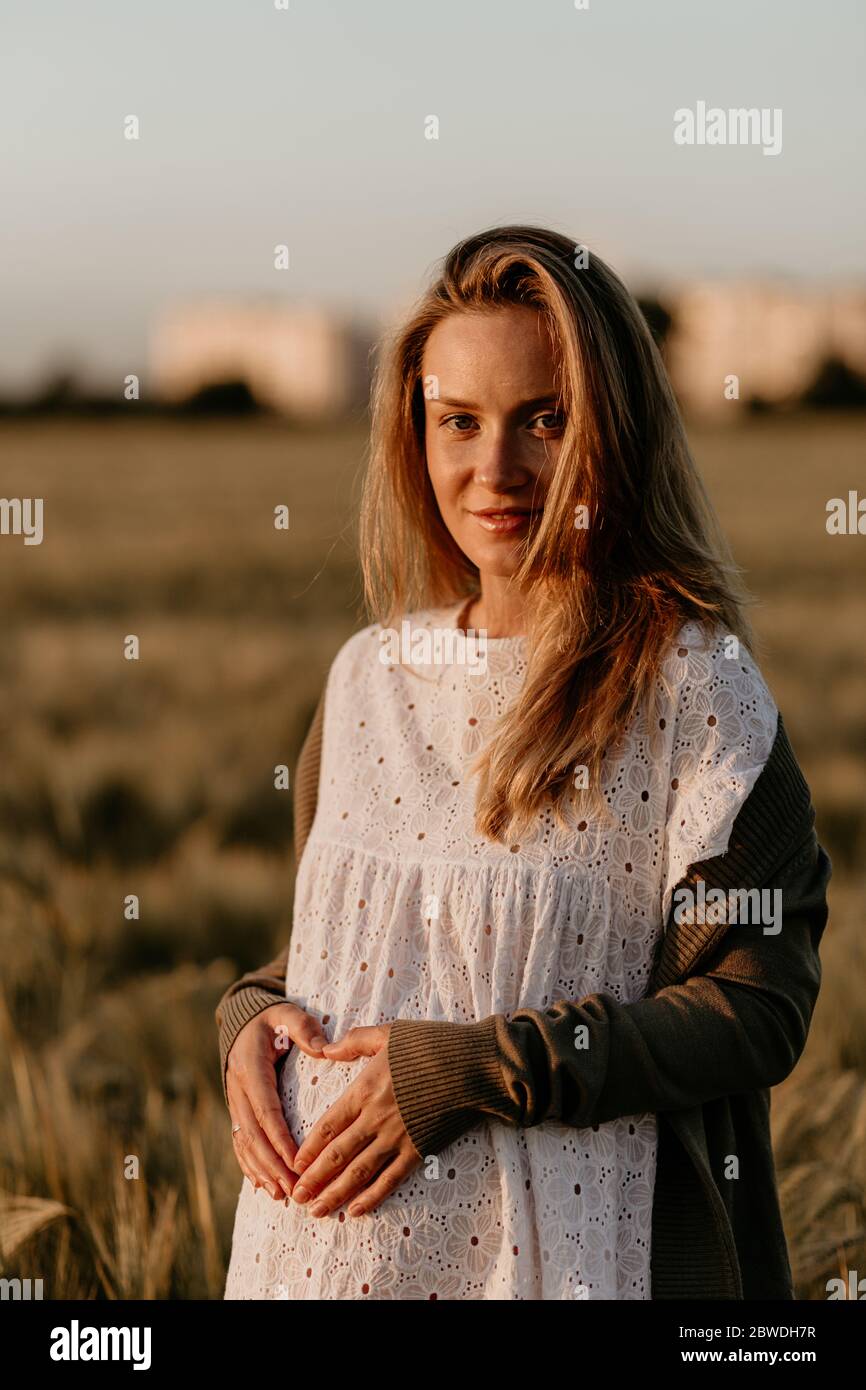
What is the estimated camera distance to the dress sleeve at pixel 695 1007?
73.2 inches

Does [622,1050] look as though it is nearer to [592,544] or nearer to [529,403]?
[592,544]

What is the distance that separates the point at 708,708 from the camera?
1961mm

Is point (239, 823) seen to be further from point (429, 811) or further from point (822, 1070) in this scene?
point (429, 811)

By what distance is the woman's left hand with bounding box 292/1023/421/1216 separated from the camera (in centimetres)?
195

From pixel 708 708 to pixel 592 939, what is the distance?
346 millimetres

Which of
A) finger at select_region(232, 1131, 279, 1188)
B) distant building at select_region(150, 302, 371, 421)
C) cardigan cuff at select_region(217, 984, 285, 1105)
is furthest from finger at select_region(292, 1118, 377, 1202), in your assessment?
distant building at select_region(150, 302, 371, 421)

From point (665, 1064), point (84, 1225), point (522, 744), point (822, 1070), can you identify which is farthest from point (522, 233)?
point (822, 1070)

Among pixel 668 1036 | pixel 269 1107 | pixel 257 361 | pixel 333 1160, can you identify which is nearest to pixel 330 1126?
pixel 333 1160

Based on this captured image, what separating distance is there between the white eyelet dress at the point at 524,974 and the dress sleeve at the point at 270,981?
150 millimetres

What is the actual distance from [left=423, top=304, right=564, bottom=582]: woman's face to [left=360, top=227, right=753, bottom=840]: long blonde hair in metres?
0.03

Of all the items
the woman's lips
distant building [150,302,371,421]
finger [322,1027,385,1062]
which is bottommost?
finger [322,1027,385,1062]

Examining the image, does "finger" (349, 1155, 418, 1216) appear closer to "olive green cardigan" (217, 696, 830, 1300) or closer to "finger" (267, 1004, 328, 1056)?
"olive green cardigan" (217, 696, 830, 1300)

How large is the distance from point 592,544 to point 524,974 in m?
0.60
